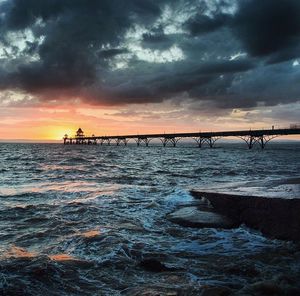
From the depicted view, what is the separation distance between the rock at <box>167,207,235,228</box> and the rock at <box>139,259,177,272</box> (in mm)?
2719

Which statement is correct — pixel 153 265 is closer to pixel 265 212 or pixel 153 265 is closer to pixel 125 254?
pixel 125 254

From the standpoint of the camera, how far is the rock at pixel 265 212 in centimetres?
790

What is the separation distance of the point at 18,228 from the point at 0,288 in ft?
12.3

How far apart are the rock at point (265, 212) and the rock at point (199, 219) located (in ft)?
1.22

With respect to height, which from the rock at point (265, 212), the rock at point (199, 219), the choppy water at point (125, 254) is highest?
the rock at point (265, 212)

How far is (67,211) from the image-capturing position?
1103cm

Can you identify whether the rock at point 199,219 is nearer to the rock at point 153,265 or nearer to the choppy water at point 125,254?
the choppy water at point 125,254

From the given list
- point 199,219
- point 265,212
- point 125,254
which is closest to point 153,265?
point 125,254

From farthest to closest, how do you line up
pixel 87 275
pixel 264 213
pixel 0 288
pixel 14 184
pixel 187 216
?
pixel 14 184 → pixel 187 216 → pixel 264 213 → pixel 87 275 → pixel 0 288

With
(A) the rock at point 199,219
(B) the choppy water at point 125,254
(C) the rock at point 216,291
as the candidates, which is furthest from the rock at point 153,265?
(A) the rock at point 199,219

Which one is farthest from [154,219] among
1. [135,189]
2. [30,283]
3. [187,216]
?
[135,189]

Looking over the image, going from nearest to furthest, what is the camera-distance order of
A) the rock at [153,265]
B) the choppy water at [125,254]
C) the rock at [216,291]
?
the rock at [216,291] → the choppy water at [125,254] → the rock at [153,265]

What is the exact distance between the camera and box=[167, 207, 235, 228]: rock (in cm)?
885

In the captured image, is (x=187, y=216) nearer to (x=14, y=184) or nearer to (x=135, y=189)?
(x=135, y=189)
